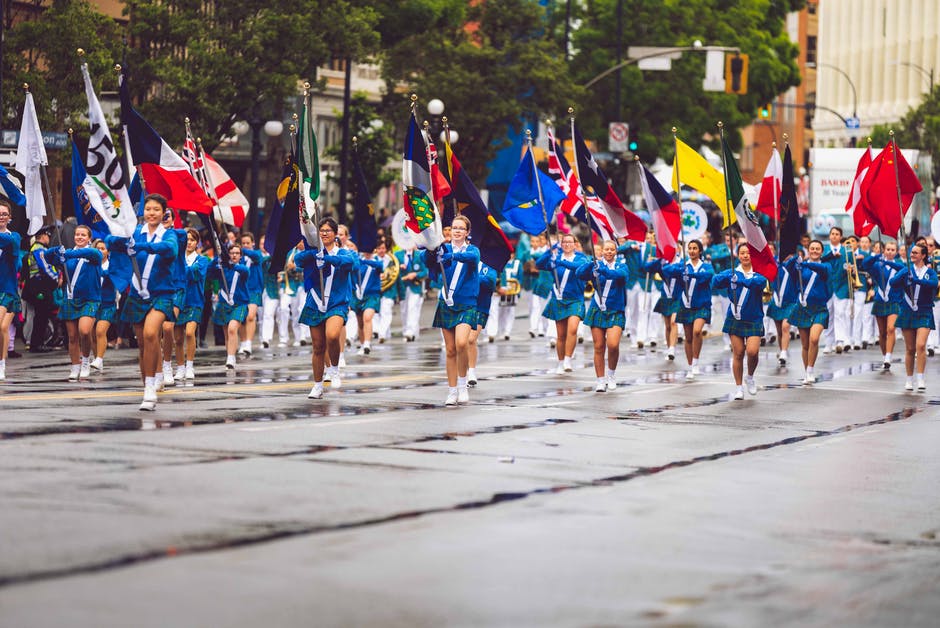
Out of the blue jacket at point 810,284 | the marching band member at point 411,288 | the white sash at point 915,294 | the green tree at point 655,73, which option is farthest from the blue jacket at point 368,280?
the green tree at point 655,73

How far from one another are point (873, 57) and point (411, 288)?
328 feet

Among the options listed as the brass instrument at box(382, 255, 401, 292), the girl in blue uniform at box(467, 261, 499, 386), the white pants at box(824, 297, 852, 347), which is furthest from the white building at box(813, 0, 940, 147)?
the girl in blue uniform at box(467, 261, 499, 386)

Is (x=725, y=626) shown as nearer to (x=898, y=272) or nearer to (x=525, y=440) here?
(x=525, y=440)

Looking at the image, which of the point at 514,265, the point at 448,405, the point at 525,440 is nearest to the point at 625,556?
the point at 525,440

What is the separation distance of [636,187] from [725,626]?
47522 mm

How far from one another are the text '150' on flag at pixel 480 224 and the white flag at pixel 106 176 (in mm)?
3595

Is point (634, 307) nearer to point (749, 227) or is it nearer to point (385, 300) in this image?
point (385, 300)

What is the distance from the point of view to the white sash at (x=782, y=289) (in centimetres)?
2414

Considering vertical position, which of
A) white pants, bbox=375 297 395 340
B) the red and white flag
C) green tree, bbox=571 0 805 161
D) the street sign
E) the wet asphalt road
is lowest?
the wet asphalt road

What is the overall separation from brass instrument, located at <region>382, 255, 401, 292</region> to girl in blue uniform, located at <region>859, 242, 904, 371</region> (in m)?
8.93

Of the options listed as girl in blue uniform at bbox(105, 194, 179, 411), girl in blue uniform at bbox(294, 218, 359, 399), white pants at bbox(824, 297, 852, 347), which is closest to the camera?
girl in blue uniform at bbox(105, 194, 179, 411)

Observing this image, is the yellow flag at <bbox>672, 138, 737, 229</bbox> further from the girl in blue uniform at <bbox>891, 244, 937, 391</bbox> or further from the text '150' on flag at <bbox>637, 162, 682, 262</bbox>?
Result: the girl in blue uniform at <bbox>891, 244, 937, 391</bbox>

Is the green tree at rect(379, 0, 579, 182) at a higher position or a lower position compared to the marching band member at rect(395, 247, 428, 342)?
higher

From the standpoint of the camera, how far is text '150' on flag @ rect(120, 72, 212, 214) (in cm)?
1927
